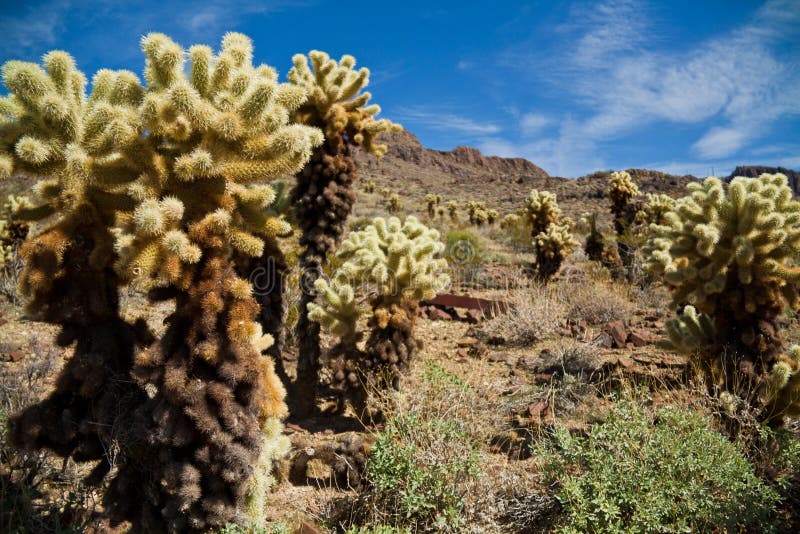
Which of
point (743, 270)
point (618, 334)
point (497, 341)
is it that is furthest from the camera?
point (497, 341)

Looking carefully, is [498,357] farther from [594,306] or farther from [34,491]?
[34,491]

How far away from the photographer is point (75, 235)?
285 centimetres

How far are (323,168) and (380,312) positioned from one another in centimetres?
167

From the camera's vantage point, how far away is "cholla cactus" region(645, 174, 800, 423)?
14.7 feet

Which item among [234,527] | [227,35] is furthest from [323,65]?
[234,527]

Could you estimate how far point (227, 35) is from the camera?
114 inches

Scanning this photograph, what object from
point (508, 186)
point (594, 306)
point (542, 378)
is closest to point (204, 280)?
point (542, 378)

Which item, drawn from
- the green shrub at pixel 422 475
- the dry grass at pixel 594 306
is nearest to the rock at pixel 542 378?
the green shrub at pixel 422 475

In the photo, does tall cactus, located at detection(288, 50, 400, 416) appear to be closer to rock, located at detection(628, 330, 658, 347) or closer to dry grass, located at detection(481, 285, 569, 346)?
dry grass, located at detection(481, 285, 569, 346)

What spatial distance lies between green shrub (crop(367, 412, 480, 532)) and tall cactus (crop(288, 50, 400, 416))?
203 cm

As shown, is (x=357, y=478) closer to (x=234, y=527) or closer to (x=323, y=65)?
(x=234, y=527)

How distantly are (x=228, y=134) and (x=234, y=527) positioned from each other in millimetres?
2093

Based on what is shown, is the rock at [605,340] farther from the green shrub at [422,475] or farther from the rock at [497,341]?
the green shrub at [422,475]

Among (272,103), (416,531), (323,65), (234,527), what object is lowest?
(416,531)
